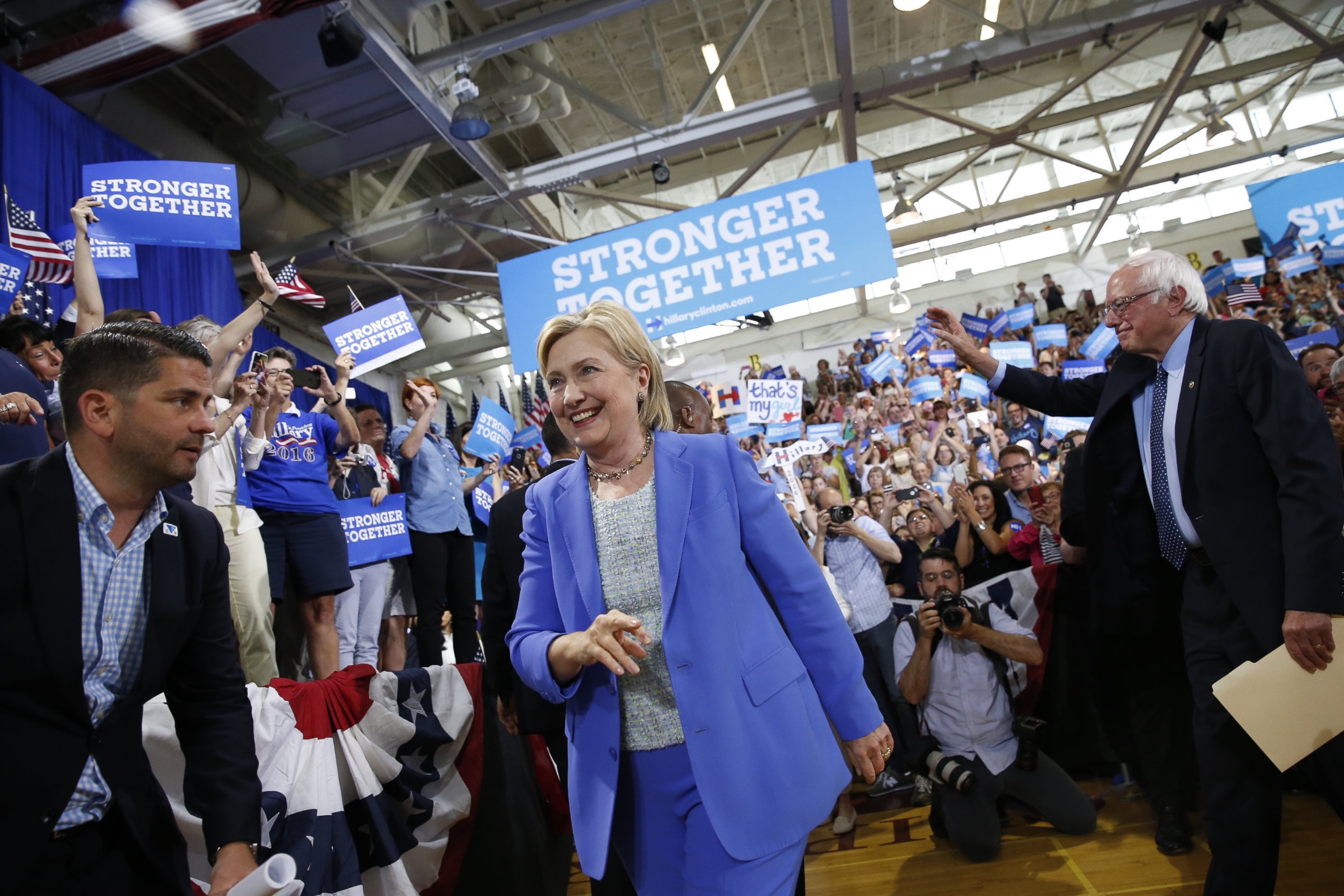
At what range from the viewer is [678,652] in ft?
4.88

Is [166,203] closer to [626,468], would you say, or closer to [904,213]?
[626,468]

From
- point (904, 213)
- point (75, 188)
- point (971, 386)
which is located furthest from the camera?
point (904, 213)

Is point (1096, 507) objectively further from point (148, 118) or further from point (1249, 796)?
point (148, 118)

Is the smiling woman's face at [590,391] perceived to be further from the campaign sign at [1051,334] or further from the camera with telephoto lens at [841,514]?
the campaign sign at [1051,334]

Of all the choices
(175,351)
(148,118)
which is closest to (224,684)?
(175,351)

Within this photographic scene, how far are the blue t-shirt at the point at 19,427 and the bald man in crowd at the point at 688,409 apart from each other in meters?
2.00

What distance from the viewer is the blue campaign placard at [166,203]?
13.8ft

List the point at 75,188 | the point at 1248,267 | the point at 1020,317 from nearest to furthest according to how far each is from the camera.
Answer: the point at 75,188, the point at 1248,267, the point at 1020,317

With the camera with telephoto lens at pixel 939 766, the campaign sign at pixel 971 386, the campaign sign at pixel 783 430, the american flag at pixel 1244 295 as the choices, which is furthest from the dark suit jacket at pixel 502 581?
the american flag at pixel 1244 295

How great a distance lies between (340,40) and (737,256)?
10.2ft

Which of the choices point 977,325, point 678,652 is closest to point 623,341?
point 678,652

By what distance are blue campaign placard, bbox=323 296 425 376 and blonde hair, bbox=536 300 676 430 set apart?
3432mm

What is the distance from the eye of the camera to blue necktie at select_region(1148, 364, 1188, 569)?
2.29 m

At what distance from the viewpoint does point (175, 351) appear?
4.93 feet
